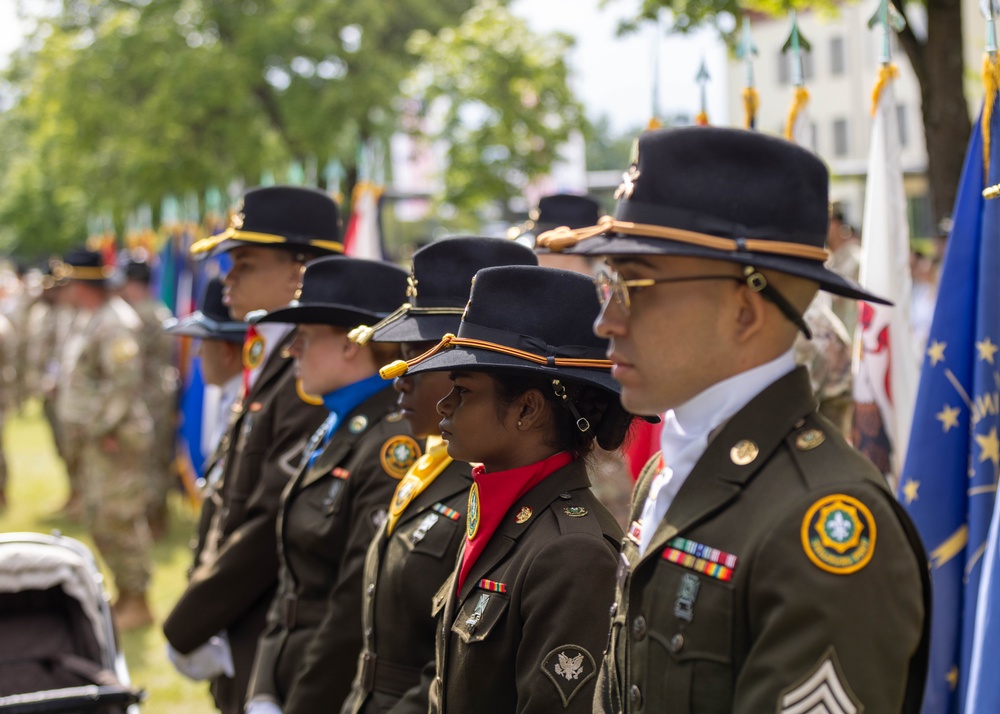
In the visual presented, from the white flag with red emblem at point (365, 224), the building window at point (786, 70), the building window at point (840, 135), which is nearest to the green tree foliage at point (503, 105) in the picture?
the white flag with red emblem at point (365, 224)

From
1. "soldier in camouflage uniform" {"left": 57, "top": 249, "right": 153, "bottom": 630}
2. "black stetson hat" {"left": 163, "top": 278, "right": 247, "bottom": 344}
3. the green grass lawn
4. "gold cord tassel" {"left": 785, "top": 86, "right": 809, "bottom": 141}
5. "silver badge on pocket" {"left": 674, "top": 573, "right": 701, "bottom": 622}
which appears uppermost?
"gold cord tassel" {"left": 785, "top": 86, "right": 809, "bottom": 141}

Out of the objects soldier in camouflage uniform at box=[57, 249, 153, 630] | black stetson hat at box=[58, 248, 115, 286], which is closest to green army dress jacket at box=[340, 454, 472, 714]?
soldier in camouflage uniform at box=[57, 249, 153, 630]

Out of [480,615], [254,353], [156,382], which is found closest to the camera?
[480,615]

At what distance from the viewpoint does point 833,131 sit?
162ft

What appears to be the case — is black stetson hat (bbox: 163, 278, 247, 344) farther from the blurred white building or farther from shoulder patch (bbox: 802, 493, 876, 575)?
the blurred white building

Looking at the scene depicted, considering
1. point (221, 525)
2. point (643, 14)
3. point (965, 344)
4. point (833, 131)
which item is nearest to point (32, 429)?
point (643, 14)

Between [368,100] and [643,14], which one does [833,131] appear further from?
[643,14]

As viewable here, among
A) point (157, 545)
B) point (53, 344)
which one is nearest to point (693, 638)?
point (157, 545)

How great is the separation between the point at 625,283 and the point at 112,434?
718 centimetres

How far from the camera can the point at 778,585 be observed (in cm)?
183

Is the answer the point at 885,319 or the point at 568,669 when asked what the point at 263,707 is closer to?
the point at 568,669

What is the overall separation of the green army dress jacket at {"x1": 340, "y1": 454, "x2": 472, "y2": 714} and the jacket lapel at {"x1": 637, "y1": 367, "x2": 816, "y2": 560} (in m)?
1.19

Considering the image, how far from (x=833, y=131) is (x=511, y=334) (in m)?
49.3

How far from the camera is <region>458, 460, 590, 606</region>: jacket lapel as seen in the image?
279 centimetres
